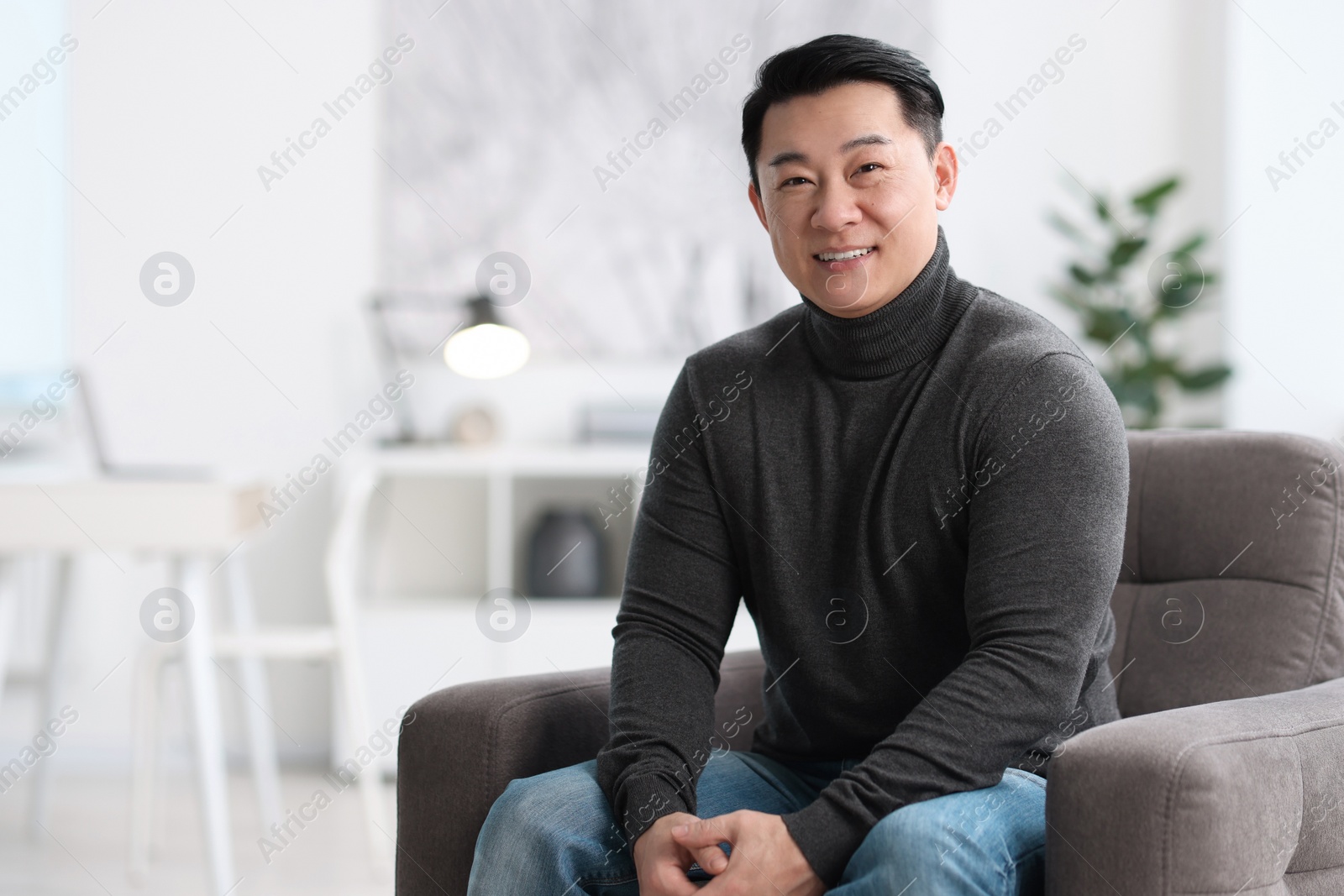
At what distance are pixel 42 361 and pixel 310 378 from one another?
2.45 ft

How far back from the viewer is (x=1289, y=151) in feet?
9.92

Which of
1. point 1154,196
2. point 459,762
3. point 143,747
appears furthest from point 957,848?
point 1154,196

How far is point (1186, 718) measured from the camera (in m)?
0.99

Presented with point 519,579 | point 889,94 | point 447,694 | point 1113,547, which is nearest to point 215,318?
point 519,579

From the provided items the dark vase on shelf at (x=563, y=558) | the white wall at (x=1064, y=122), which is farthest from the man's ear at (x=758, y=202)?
the white wall at (x=1064, y=122)

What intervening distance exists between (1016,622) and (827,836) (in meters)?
0.26

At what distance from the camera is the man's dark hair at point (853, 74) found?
120 cm

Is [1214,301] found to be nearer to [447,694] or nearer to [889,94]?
[889,94]

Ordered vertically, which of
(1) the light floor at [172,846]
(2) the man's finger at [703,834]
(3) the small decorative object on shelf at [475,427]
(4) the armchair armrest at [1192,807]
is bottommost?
(1) the light floor at [172,846]

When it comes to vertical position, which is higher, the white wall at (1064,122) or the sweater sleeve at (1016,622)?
the white wall at (1064,122)

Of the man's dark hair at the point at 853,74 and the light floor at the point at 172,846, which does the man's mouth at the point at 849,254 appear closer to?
the man's dark hair at the point at 853,74

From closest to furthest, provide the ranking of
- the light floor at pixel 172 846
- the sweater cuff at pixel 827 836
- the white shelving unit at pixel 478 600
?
1. the sweater cuff at pixel 827 836
2. the light floor at pixel 172 846
3. the white shelving unit at pixel 478 600

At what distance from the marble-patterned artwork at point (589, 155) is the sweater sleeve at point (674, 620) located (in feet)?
6.08

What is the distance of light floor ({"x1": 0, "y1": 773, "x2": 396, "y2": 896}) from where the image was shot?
89.7 inches
